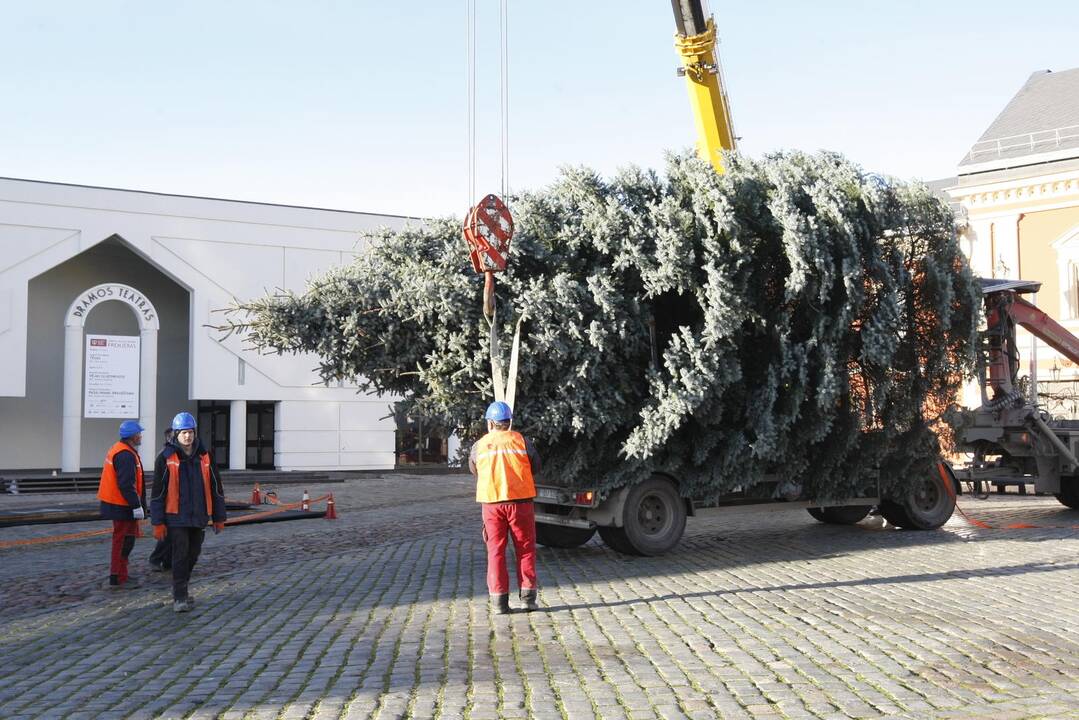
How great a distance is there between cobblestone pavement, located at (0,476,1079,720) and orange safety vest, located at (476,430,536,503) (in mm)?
901

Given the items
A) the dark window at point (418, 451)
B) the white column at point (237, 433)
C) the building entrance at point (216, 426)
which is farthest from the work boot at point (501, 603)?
the building entrance at point (216, 426)

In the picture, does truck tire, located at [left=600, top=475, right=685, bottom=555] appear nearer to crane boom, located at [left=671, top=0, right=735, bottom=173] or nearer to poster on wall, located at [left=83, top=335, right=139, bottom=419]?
crane boom, located at [left=671, top=0, right=735, bottom=173]

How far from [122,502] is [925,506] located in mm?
9428

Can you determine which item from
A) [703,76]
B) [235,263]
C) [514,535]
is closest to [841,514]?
[703,76]

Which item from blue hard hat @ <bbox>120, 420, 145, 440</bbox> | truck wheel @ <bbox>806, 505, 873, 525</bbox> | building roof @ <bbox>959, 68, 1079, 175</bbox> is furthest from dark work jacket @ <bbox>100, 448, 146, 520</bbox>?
building roof @ <bbox>959, 68, 1079, 175</bbox>

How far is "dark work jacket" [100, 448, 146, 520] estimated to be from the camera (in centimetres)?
1016

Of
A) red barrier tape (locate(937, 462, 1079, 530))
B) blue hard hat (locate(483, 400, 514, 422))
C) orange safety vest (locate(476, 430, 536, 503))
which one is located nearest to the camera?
orange safety vest (locate(476, 430, 536, 503))

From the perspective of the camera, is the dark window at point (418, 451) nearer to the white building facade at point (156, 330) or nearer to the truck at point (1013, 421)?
the white building facade at point (156, 330)

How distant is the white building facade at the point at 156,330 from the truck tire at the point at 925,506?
22.8 metres

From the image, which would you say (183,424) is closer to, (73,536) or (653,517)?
(653,517)

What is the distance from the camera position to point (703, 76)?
49.1 feet

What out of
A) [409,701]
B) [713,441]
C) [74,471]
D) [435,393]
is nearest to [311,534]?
[435,393]

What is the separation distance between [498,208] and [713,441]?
3.39 m

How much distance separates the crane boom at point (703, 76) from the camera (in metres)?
14.7
